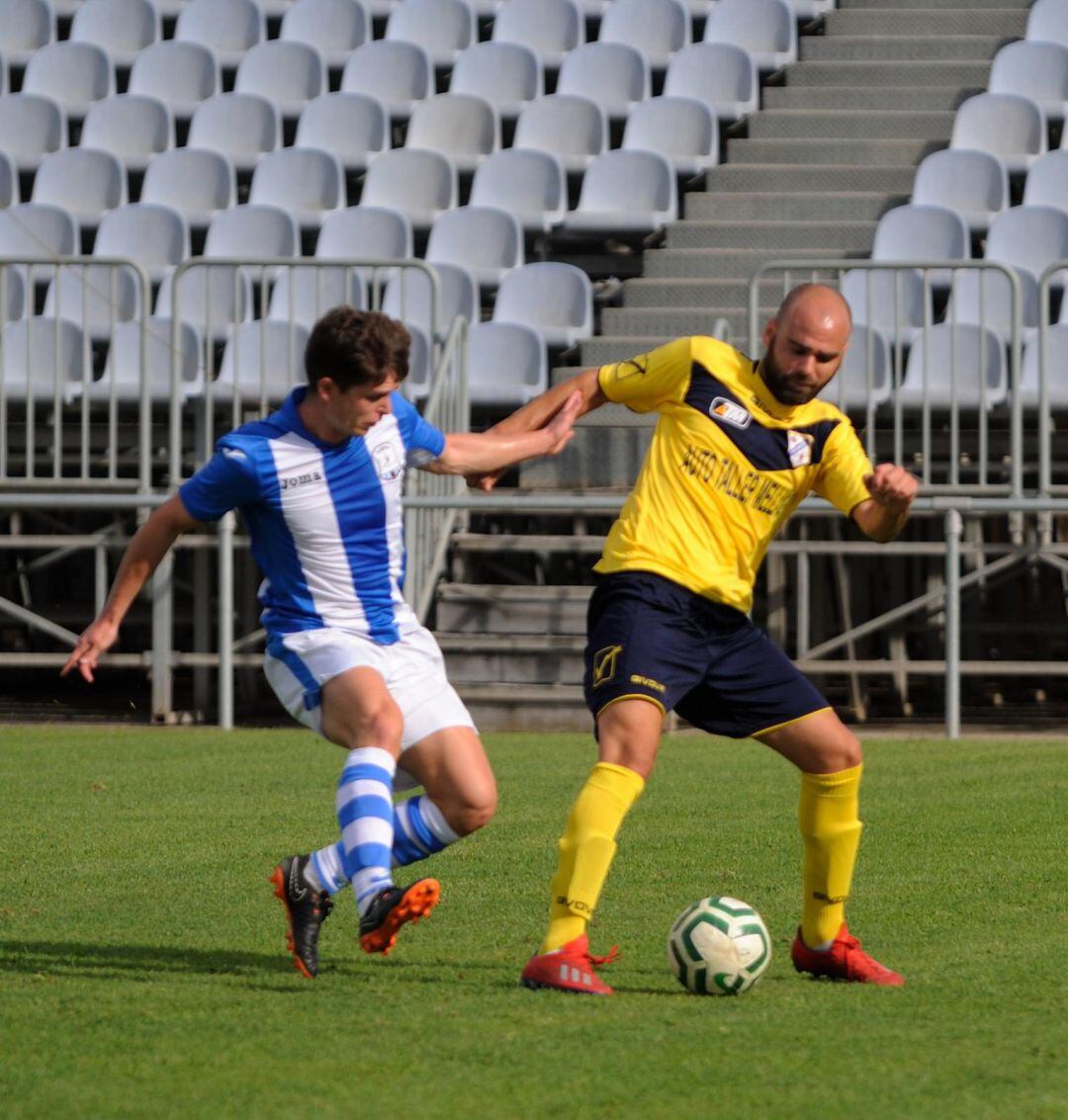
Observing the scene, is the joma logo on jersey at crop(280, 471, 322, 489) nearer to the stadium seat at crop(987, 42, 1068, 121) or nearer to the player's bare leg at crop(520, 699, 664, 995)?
the player's bare leg at crop(520, 699, 664, 995)

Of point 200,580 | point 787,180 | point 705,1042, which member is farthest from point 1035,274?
point 705,1042

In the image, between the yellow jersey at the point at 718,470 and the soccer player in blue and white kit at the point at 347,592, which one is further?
the yellow jersey at the point at 718,470

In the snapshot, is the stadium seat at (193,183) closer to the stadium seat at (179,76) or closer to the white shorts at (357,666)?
the stadium seat at (179,76)

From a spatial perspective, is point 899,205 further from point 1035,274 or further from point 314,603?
point 314,603

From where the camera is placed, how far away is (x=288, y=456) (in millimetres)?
4961

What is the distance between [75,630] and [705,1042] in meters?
10.3

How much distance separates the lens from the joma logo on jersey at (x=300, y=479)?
4.96 meters

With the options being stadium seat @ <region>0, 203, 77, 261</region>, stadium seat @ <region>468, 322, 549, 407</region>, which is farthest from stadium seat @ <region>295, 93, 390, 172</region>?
stadium seat @ <region>468, 322, 549, 407</region>

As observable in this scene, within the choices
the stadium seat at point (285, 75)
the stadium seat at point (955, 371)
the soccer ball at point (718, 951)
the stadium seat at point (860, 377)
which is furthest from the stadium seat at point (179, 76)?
the soccer ball at point (718, 951)

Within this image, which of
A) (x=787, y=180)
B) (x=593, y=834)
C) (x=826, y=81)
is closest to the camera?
(x=593, y=834)

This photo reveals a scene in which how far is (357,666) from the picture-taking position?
4949 mm

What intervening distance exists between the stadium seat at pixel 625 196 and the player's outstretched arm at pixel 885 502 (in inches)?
391

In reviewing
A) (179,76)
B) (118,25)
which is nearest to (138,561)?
(179,76)

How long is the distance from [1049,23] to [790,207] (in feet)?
10.1
